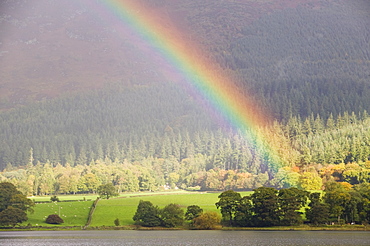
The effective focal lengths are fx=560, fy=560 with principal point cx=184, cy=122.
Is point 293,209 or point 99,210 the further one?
point 99,210

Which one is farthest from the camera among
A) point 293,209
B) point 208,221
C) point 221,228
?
point 208,221

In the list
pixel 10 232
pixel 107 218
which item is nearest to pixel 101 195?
pixel 107 218

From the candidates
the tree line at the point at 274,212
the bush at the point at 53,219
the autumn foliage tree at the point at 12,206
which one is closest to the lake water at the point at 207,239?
the tree line at the point at 274,212

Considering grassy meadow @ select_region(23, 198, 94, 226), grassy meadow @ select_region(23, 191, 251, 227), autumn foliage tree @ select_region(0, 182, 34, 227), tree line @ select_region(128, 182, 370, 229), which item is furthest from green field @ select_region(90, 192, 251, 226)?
autumn foliage tree @ select_region(0, 182, 34, 227)

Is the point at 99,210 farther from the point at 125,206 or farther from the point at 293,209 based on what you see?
the point at 293,209

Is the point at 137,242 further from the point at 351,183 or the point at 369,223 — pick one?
the point at 351,183

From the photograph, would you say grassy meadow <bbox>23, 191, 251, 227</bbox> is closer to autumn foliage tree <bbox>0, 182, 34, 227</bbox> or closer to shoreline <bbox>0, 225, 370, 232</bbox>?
shoreline <bbox>0, 225, 370, 232</bbox>

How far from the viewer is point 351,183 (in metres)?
184

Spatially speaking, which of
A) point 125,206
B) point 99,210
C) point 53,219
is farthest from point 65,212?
point 125,206

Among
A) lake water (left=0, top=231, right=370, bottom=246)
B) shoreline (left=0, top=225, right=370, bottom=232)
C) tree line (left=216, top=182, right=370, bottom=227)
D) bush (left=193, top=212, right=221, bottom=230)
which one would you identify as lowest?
lake water (left=0, top=231, right=370, bottom=246)

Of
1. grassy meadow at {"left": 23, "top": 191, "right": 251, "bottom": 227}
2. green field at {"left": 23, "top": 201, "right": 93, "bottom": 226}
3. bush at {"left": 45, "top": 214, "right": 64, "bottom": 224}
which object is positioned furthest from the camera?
green field at {"left": 23, "top": 201, "right": 93, "bottom": 226}

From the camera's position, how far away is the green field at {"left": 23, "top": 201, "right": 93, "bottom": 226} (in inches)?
5659

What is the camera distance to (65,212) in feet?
501

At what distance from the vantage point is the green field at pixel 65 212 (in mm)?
143750
